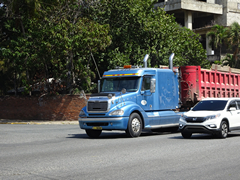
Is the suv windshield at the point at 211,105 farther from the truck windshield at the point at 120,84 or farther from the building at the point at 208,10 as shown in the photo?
the building at the point at 208,10

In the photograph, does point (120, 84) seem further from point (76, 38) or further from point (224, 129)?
point (76, 38)

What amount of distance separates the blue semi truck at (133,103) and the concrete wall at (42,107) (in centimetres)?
1386

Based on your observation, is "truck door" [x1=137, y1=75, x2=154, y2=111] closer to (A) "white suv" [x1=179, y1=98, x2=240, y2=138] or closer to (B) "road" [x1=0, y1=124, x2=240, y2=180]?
(A) "white suv" [x1=179, y1=98, x2=240, y2=138]

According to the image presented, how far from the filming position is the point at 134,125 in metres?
16.0

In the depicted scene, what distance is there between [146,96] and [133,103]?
95cm

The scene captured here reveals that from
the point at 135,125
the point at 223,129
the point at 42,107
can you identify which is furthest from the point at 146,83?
the point at 42,107

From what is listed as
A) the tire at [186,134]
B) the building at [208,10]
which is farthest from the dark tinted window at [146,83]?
the building at [208,10]

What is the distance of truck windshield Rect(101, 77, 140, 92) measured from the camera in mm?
16547

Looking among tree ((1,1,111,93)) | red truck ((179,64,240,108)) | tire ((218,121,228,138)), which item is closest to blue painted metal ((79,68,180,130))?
red truck ((179,64,240,108))

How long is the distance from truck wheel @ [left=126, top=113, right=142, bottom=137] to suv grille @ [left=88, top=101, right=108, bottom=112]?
108 centimetres

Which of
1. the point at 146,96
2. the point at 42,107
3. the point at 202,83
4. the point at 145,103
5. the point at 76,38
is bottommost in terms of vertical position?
the point at 42,107

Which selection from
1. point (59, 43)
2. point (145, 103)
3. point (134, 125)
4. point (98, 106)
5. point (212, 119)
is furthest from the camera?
point (59, 43)

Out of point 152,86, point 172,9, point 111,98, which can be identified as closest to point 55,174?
point 111,98

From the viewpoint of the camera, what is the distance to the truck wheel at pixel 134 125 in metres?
15.7
